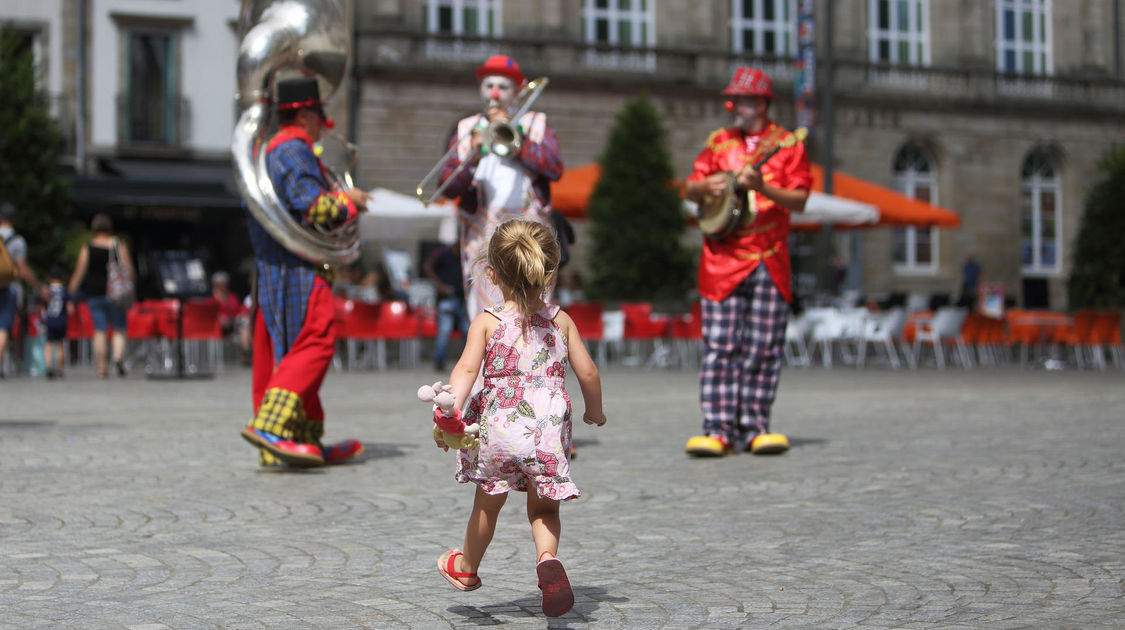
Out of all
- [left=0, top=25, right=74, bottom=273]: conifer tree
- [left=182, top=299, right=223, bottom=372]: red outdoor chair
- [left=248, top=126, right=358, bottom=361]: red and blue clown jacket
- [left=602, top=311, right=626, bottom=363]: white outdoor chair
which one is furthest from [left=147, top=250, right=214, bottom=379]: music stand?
[left=248, top=126, right=358, bottom=361]: red and blue clown jacket

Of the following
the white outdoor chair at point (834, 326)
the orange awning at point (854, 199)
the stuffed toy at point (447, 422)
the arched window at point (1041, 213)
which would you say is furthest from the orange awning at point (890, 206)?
the stuffed toy at point (447, 422)

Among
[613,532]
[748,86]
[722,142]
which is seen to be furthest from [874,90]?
[613,532]

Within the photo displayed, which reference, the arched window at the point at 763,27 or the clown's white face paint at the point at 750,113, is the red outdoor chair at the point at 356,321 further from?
the arched window at the point at 763,27

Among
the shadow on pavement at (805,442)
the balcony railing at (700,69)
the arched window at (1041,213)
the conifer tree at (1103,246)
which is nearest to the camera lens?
the shadow on pavement at (805,442)

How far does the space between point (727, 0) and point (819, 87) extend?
2.82 m

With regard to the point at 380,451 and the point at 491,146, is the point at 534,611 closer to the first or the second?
the point at 491,146

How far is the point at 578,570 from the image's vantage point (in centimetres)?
492

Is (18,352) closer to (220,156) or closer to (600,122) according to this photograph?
(220,156)

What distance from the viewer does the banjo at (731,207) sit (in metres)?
7.89

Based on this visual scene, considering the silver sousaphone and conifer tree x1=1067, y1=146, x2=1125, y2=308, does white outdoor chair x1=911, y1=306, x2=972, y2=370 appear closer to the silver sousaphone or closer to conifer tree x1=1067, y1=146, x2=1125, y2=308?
conifer tree x1=1067, y1=146, x2=1125, y2=308

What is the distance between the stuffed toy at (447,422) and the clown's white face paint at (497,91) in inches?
157

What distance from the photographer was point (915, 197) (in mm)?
35344

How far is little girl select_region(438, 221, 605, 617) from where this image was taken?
13.5 ft

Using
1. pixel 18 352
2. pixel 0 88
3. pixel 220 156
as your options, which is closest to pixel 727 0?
pixel 220 156
